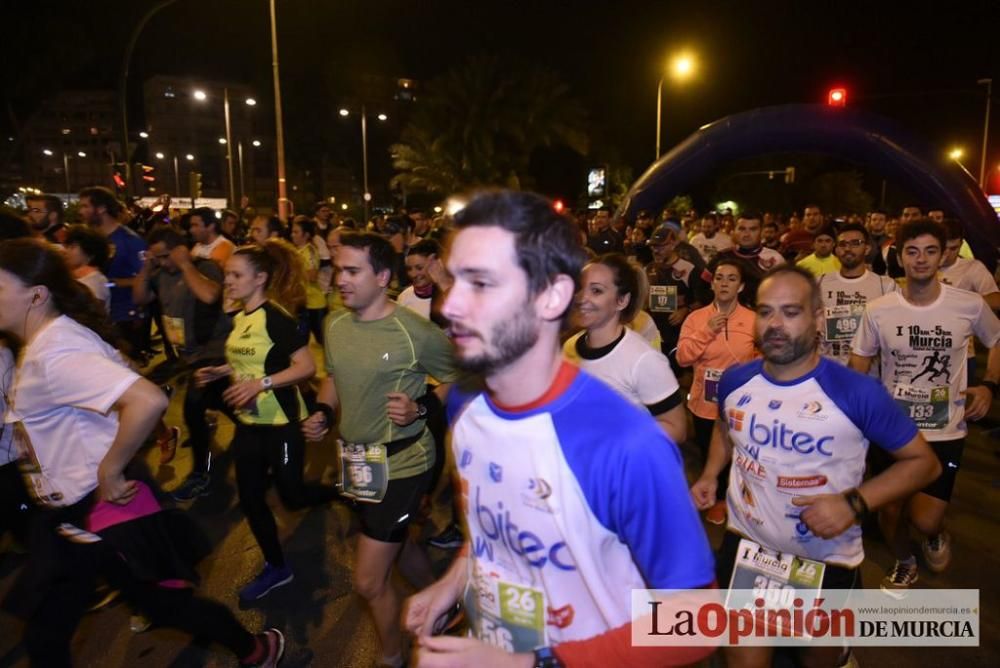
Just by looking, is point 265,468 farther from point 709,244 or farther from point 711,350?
point 709,244

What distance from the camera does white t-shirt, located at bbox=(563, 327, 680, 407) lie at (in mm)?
3588

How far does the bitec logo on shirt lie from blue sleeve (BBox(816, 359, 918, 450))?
0.40 ft

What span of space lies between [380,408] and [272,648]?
1.35 m

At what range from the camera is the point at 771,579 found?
2.87m

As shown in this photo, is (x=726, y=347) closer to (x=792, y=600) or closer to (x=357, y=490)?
(x=792, y=600)

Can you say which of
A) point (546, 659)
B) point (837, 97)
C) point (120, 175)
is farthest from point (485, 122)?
point (546, 659)

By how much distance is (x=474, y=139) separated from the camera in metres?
35.8

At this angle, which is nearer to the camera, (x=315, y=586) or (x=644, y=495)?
(x=644, y=495)

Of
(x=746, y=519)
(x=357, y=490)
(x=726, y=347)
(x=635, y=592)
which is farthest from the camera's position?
(x=726, y=347)

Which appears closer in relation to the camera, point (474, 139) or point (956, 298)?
point (956, 298)

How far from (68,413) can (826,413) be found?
10.1ft

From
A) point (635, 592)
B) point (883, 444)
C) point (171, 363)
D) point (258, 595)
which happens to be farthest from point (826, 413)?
point (171, 363)

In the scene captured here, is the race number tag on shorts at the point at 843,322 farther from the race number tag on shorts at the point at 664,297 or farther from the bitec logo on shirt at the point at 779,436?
the bitec logo on shirt at the point at 779,436

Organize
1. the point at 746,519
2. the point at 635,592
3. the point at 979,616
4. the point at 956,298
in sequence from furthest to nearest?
1. the point at 956,298
2. the point at 979,616
3. the point at 746,519
4. the point at 635,592
